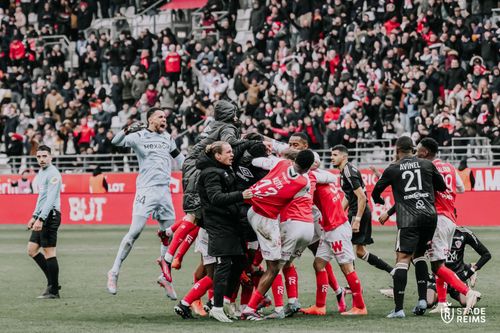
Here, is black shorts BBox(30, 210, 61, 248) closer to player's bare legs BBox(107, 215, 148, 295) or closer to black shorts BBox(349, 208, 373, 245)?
player's bare legs BBox(107, 215, 148, 295)

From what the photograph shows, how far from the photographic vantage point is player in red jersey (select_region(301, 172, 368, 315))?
43.2 ft

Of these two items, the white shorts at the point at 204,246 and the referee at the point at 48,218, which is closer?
the white shorts at the point at 204,246

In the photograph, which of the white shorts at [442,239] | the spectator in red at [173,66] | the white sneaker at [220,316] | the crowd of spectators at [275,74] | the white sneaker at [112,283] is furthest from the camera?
the spectator in red at [173,66]

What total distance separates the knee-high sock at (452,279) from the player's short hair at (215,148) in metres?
2.96

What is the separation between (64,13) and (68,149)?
949cm

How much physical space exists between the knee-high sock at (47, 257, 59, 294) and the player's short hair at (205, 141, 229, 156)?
414cm

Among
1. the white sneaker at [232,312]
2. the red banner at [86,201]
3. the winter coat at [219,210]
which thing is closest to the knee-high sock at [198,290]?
the white sneaker at [232,312]

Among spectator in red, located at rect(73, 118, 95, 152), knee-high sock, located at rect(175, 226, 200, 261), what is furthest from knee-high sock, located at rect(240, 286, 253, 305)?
spectator in red, located at rect(73, 118, 95, 152)

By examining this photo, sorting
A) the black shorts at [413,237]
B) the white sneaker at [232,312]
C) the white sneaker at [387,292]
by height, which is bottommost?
the white sneaker at [387,292]

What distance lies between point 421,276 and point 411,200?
36.5 inches

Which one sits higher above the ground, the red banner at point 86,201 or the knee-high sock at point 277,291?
the knee-high sock at point 277,291

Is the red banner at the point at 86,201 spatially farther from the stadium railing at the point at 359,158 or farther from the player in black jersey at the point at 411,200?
the player in black jersey at the point at 411,200

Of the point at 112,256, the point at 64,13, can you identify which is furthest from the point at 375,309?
the point at 64,13

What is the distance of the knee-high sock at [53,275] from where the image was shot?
15617mm
